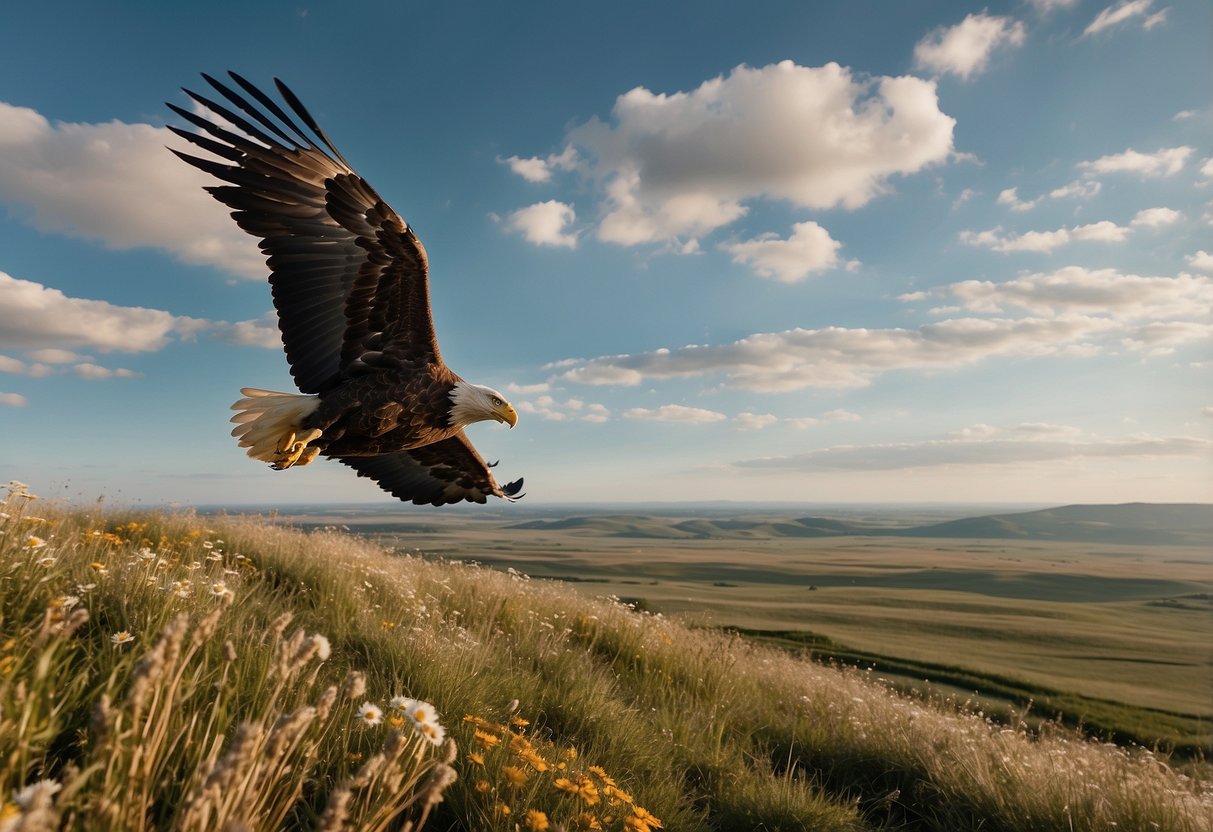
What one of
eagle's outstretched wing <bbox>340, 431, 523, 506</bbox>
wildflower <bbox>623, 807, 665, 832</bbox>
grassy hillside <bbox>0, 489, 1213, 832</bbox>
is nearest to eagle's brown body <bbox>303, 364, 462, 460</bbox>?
grassy hillside <bbox>0, 489, 1213, 832</bbox>

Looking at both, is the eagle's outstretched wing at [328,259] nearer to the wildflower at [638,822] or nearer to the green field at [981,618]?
the wildflower at [638,822]

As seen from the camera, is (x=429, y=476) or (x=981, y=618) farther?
(x=981, y=618)

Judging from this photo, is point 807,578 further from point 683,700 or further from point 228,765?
point 228,765

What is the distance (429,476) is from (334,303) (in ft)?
9.23

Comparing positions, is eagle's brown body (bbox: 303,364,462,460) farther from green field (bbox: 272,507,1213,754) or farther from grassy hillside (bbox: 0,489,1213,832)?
green field (bbox: 272,507,1213,754)

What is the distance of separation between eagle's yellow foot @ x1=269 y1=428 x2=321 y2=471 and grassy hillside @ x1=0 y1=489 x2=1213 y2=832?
103cm

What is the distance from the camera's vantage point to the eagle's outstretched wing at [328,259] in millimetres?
6195

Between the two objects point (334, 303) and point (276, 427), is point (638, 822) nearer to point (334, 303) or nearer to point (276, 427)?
point (276, 427)

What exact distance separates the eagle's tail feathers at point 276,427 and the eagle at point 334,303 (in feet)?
0.04

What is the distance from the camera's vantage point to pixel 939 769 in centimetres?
644

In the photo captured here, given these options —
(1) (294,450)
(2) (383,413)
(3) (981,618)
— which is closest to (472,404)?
(2) (383,413)

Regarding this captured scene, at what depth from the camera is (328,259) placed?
657 centimetres

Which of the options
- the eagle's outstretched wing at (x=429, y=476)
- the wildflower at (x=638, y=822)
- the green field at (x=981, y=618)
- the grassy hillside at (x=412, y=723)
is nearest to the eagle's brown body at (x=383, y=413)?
the grassy hillside at (x=412, y=723)

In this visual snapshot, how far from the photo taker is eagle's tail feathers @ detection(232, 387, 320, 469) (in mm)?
5379
